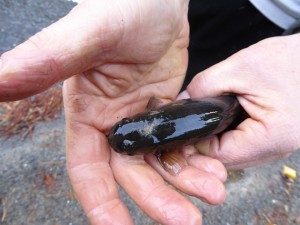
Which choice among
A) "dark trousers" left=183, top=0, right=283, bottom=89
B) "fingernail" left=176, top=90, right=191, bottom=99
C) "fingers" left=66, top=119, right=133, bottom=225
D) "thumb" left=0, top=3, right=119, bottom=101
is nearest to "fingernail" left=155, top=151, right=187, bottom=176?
"fingers" left=66, top=119, right=133, bottom=225

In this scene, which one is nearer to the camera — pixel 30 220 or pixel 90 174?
pixel 90 174

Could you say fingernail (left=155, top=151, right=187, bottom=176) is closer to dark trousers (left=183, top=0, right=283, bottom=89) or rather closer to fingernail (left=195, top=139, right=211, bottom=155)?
fingernail (left=195, top=139, right=211, bottom=155)

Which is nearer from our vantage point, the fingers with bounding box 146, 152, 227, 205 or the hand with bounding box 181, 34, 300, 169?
the fingers with bounding box 146, 152, 227, 205

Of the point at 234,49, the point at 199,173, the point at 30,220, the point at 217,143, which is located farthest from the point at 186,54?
the point at 30,220

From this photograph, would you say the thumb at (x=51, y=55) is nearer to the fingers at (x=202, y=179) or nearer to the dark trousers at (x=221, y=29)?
the fingers at (x=202, y=179)

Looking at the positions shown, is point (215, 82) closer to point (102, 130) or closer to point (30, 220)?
point (102, 130)

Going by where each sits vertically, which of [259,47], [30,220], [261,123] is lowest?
[30,220]

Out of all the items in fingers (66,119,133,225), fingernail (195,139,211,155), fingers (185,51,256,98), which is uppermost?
fingers (185,51,256,98)
